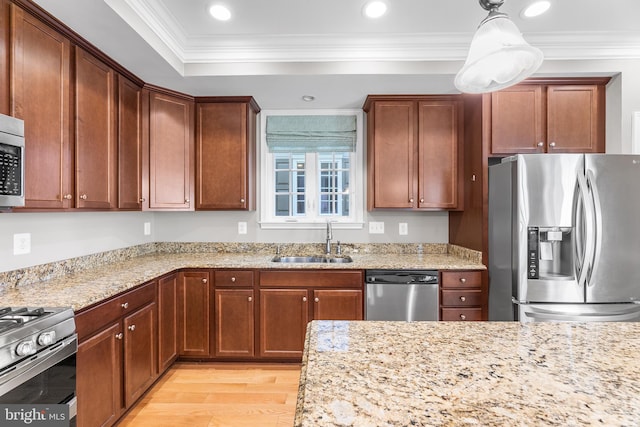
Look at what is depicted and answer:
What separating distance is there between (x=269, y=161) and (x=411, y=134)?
1.43m

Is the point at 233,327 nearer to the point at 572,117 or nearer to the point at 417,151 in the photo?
the point at 417,151

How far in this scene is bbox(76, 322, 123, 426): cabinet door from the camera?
1.64 metres

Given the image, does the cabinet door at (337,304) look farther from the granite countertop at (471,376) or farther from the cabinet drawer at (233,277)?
the granite countertop at (471,376)

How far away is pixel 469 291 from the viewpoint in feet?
8.79

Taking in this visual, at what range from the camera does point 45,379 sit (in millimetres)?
1375

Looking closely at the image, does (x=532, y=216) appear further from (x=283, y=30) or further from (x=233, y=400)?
(x=233, y=400)

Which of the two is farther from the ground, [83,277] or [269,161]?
[269,161]

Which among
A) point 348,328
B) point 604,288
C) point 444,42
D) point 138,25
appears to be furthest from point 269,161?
point 604,288

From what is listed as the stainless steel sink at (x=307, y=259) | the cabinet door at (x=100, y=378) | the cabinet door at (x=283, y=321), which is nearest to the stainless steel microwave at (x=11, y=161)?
the cabinet door at (x=100, y=378)

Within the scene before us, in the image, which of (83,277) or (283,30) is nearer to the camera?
(83,277)

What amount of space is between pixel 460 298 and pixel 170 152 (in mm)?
2696

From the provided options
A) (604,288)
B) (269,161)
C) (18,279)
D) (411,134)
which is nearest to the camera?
(18,279)

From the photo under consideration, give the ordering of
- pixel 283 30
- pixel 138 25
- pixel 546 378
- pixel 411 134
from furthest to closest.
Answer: pixel 411 134 < pixel 283 30 < pixel 138 25 < pixel 546 378

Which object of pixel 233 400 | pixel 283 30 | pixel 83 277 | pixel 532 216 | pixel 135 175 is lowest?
pixel 233 400
